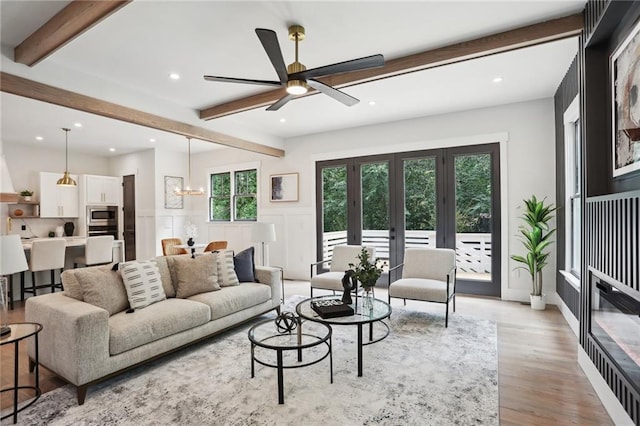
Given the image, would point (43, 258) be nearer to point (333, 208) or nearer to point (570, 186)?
point (333, 208)

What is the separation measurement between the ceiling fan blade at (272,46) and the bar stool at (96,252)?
491 cm

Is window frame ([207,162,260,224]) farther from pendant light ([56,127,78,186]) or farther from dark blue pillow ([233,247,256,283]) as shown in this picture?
dark blue pillow ([233,247,256,283])

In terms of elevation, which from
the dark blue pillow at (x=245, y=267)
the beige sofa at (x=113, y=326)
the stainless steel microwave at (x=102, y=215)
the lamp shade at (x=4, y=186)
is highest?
the lamp shade at (x=4, y=186)

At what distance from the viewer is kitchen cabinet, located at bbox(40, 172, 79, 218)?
700 cm

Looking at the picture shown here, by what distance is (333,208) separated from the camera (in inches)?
258

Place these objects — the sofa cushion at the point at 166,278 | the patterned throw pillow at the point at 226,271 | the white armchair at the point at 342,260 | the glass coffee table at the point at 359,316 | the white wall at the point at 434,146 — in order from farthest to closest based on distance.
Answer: the white wall at the point at 434,146
the white armchair at the point at 342,260
the patterned throw pillow at the point at 226,271
the sofa cushion at the point at 166,278
the glass coffee table at the point at 359,316

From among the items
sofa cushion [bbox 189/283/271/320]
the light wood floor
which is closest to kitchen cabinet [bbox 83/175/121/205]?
the light wood floor

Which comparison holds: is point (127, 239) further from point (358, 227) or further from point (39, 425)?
point (39, 425)

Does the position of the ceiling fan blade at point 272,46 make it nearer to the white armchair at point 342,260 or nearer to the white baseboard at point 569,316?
the white armchair at point 342,260

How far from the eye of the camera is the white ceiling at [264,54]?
2.70 metres

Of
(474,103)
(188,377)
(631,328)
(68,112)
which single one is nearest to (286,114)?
(474,103)

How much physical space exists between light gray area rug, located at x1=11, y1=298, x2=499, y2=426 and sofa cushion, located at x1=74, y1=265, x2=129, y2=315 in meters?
0.59

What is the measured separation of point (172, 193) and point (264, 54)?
5.58 meters

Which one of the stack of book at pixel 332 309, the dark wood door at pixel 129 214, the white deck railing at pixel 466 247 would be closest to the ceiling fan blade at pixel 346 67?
the stack of book at pixel 332 309
